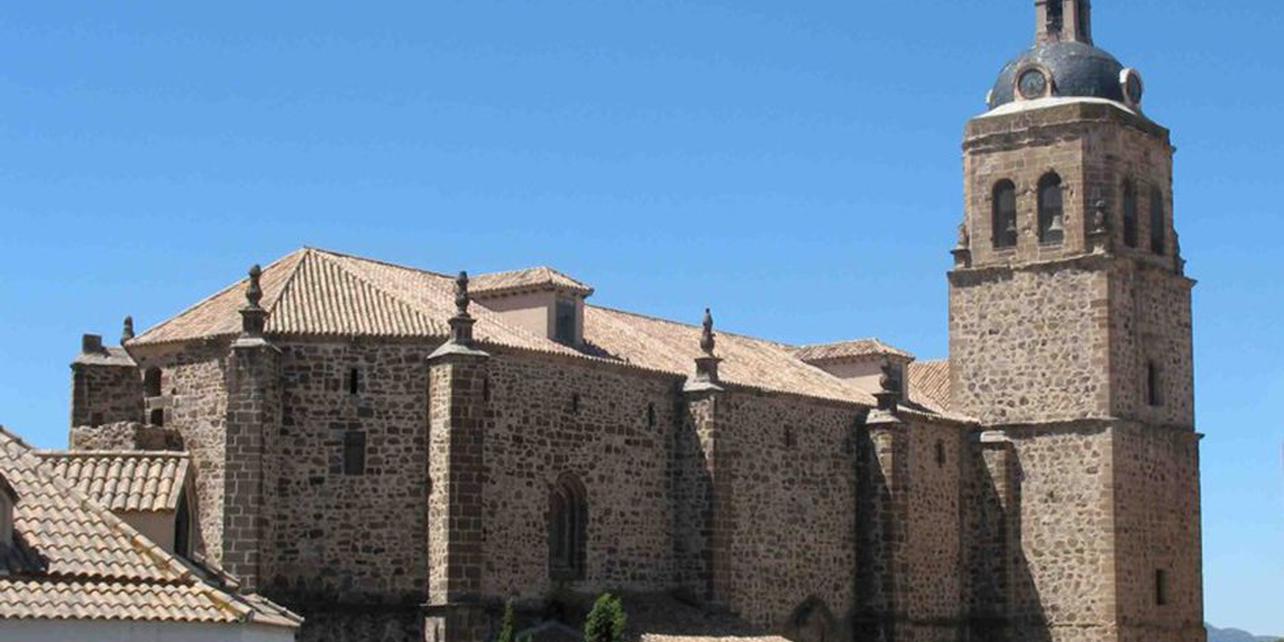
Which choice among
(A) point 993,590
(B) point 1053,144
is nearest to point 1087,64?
(B) point 1053,144

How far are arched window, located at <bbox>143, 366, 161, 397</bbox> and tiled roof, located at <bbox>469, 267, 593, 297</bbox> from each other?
6.87 metres

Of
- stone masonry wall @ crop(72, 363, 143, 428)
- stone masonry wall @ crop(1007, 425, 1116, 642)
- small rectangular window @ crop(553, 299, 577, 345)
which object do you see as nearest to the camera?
stone masonry wall @ crop(72, 363, 143, 428)

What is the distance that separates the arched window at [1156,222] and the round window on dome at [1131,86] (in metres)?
2.22

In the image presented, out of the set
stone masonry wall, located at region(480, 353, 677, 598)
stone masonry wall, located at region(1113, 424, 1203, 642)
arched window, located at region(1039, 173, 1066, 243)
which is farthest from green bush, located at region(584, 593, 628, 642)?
arched window, located at region(1039, 173, 1066, 243)

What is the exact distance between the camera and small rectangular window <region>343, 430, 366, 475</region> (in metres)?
41.2

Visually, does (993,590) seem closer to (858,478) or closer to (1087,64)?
(858,478)

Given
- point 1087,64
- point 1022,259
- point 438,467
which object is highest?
point 1087,64

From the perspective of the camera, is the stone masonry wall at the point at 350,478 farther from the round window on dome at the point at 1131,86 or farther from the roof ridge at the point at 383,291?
the round window on dome at the point at 1131,86

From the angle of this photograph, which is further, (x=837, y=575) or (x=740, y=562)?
(x=837, y=575)

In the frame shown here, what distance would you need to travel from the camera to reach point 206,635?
918 inches

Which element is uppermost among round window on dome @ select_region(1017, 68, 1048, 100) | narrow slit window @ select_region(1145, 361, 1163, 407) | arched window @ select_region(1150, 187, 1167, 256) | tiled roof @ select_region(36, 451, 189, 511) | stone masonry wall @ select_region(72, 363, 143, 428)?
round window on dome @ select_region(1017, 68, 1048, 100)

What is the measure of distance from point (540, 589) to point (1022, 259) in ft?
56.4

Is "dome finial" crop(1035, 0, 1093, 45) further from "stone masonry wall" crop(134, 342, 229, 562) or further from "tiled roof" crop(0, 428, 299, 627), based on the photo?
"tiled roof" crop(0, 428, 299, 627)

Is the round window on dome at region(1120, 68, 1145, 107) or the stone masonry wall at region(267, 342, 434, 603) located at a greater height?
the round window on dome at region(1120, 68, 1145, 107)
